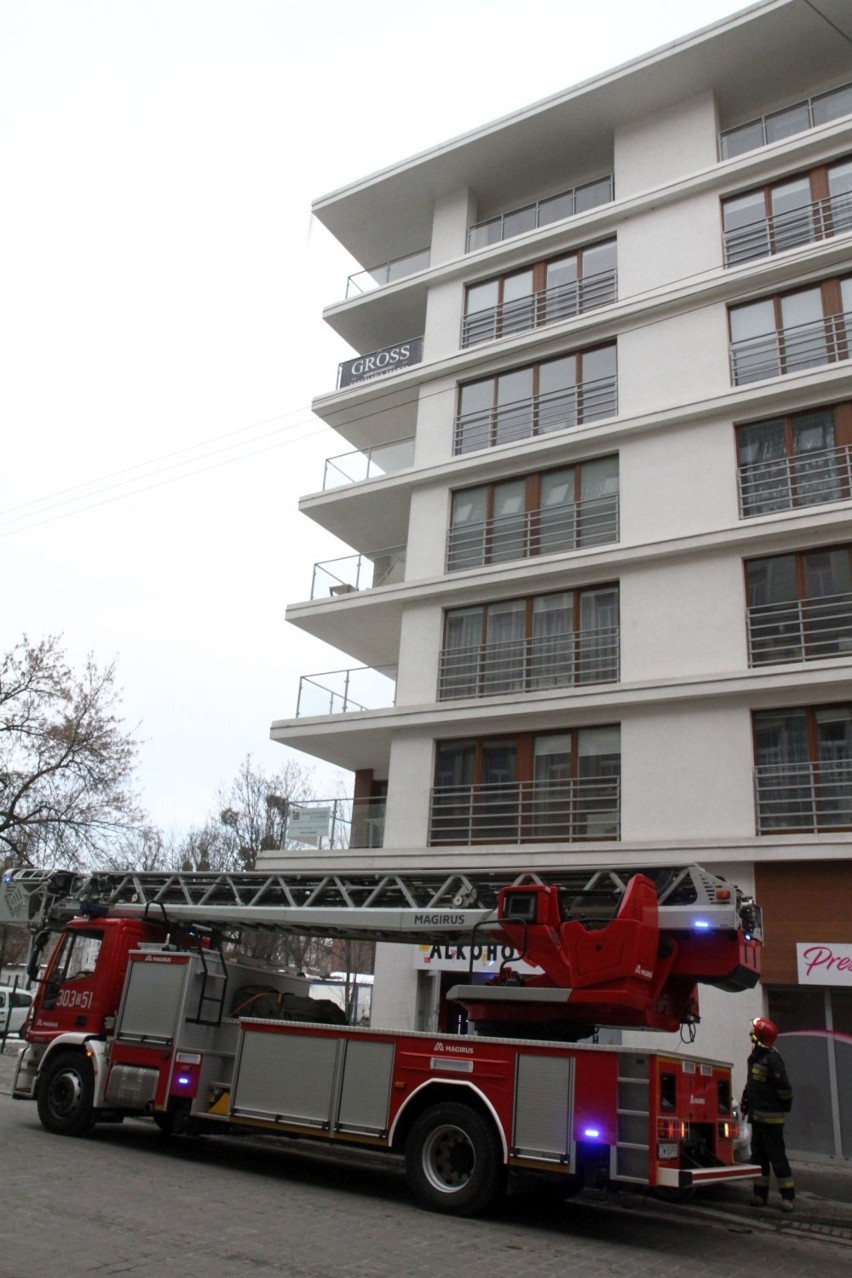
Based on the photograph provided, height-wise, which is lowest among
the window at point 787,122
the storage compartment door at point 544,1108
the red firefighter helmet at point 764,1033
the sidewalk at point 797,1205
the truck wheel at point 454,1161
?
the sidewalk at point 797,1205

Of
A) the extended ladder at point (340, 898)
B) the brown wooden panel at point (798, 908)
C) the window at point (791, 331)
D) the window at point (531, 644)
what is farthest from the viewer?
the window at point (531, 644)

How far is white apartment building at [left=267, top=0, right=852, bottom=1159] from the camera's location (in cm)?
1755

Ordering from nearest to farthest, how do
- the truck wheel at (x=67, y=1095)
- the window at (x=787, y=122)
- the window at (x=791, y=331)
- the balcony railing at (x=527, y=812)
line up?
1. the truck wheel at (x=67, y=1095)
2. the balcony railing at (x=527, y=812)
3. the window at (x=791, y=331)
4. the window at (x=787, y=122)

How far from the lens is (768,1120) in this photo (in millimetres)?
11000

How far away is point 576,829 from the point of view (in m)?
19.2

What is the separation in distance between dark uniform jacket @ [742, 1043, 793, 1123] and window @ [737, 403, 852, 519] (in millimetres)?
10909

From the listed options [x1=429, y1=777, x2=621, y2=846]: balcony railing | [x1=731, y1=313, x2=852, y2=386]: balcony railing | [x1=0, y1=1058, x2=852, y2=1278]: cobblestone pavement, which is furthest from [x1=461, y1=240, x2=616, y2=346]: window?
[x1=0, y1=1058, x2=852, y2=1278]: cobblestone pavement

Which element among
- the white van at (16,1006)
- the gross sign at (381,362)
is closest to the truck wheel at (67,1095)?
the gross sign at (381,362)

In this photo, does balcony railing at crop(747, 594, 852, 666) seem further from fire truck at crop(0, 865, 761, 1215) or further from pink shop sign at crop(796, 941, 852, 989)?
fire truck at crop(0, 865, 761, 1215)

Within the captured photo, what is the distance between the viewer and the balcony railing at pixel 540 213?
24.6 metres

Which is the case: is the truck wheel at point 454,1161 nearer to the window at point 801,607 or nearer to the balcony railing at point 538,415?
the window at point 801,607

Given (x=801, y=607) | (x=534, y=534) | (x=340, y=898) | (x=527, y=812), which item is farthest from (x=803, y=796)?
(x=340, y=898)

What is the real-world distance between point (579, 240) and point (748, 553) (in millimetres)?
9552

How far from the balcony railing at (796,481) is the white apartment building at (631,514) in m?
0.06
